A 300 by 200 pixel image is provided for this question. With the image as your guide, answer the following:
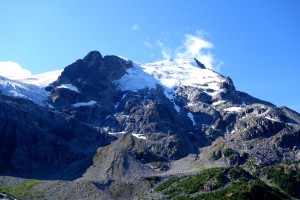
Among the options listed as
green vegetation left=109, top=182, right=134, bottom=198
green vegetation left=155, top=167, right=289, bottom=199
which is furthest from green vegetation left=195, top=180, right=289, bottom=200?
green vegetation left=109, top=182, right=134, bottom=198

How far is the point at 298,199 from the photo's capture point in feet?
623

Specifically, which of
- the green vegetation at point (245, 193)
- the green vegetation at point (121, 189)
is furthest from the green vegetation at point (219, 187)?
the green vegetation at point (121, 189)

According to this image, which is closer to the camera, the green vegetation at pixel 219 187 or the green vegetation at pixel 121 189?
the green vegetation at pixel 219 187

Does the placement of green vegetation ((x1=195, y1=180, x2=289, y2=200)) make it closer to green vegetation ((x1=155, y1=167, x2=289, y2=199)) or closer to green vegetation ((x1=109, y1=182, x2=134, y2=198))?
green vegetation ((x1=155, y1=167, x2=289, y2=199))

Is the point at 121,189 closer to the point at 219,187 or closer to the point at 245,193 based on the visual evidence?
the point at 219,187

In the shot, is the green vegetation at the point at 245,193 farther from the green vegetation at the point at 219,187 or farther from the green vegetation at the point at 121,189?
the green vegetation at the point at 121,189

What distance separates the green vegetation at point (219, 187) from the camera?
156 metres

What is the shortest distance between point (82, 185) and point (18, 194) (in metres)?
25.4

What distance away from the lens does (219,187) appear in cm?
16812

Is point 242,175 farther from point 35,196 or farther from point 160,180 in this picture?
point 35,196

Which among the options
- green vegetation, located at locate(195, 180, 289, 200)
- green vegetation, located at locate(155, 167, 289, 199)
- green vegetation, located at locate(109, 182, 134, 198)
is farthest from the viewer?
green vegetation, located at locate(109, 182, 134, 198)

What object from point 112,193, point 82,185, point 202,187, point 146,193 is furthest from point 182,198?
point 82,185

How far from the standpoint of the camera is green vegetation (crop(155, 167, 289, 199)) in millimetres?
155625

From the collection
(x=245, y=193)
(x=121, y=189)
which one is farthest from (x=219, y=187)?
(x=121, y=189)
